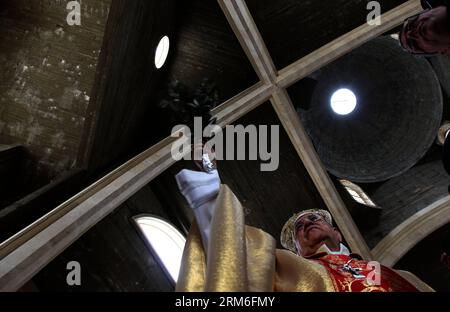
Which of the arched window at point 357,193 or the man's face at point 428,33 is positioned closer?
the man's face at point 428,33

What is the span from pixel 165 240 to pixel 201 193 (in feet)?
9.49

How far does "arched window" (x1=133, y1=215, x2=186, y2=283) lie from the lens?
181 inches

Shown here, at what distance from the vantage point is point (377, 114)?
32.8 ft

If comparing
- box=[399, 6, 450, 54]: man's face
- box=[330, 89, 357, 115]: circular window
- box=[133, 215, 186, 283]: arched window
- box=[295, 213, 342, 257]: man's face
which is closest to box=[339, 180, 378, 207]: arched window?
box=[330, 89, 357, 115]: circular window

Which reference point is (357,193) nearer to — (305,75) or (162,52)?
(305,75)

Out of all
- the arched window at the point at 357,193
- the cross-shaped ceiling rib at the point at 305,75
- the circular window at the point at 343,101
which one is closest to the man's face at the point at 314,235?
the cross-shaped ceiling rib at the point at 305,75

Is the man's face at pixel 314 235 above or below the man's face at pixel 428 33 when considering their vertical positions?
below

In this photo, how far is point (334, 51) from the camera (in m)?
7.29

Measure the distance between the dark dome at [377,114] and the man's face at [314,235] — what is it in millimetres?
6267

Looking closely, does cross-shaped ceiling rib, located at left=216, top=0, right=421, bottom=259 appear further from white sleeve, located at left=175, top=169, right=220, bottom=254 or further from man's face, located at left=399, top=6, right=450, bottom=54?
man's face, located at left=399, top=6, right=450, bottom=54

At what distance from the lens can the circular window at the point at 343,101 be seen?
9891 millimetres

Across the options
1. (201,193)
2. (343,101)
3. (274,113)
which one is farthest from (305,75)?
(201,193)

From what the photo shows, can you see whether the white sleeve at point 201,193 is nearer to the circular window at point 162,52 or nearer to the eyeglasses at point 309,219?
the eyeglasses at point 309,219

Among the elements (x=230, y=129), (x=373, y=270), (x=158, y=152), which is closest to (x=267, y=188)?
(x=230, y=129)
